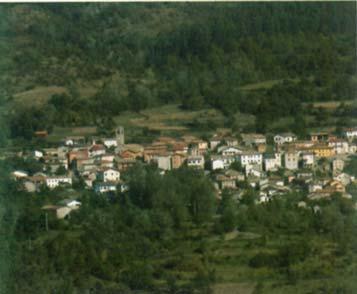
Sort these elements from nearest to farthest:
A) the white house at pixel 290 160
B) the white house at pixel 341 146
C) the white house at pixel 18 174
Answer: the white house at pixel 18 174 → the white house at pixel 290 160 → the white house at pixel 341 146

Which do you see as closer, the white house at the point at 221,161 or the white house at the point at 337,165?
the white house at the point at 221,161

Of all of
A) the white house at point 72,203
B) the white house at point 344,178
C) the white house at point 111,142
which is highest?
the white house at point 111,142

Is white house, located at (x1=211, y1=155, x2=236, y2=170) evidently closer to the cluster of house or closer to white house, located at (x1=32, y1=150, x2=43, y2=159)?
the cluster of house

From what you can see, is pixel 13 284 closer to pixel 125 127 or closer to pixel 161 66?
pixel 125 127

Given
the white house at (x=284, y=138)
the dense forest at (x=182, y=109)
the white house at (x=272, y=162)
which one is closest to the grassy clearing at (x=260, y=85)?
the dense forest at (x=182, y=109)

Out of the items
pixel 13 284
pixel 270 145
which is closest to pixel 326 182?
pixel 270 145

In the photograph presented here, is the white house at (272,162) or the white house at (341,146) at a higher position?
the white house at (341,146)

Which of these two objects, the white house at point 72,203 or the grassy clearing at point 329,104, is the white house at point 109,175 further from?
the grassy clearing at point 329,104
